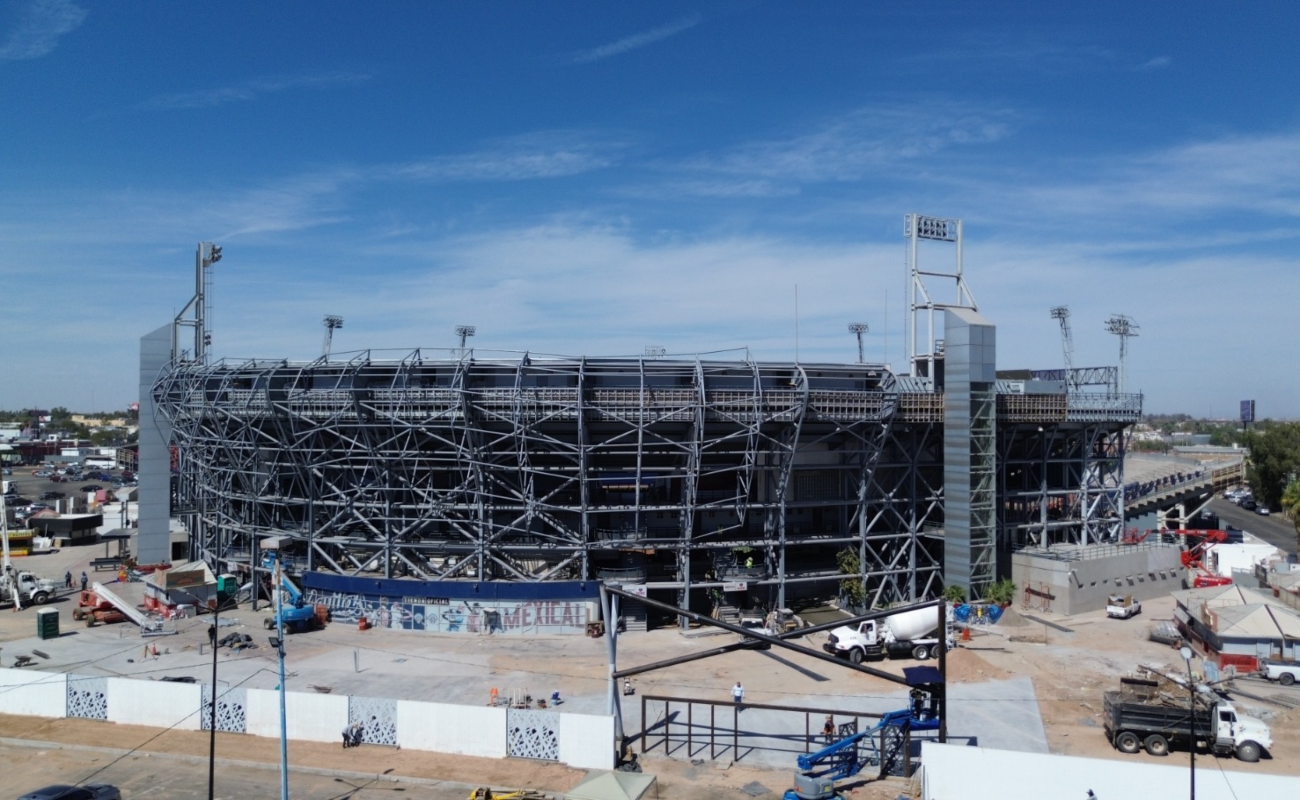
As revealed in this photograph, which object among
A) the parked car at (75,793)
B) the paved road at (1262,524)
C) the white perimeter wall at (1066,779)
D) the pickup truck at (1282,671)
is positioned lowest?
the paved road at (1262,524)

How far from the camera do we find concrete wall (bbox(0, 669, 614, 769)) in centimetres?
2761

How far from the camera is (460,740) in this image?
2867 centimetres

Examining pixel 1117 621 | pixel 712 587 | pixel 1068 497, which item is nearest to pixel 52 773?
pixel 712 587

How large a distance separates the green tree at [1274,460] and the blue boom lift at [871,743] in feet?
287

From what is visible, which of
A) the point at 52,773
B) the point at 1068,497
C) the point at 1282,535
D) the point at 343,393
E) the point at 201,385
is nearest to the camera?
the point at 52,773

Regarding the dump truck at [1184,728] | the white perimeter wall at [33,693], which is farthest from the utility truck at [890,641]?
the white perimeter wall at [33,693]

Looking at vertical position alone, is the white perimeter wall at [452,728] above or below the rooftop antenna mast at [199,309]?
below

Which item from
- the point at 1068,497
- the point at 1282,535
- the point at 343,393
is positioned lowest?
the point at 1282,535

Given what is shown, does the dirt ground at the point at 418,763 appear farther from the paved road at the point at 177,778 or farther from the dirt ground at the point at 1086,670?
the dirt ground at the point at 1086,670

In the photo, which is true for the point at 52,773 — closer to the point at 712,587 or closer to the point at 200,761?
the point at 200,761

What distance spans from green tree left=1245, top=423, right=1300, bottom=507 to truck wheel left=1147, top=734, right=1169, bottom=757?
267 ft

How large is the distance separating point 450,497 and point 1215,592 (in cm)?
3999

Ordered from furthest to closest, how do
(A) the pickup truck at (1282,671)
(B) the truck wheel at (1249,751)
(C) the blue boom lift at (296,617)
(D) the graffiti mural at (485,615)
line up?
1. (D) the graffiti mural at (485,615)
2. (C) the blue boom lift at (296,617)
3. (A) the pickup truck at (1282,671)
4. (B) the truck wheel at (1249,751)

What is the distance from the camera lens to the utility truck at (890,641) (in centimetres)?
3894
